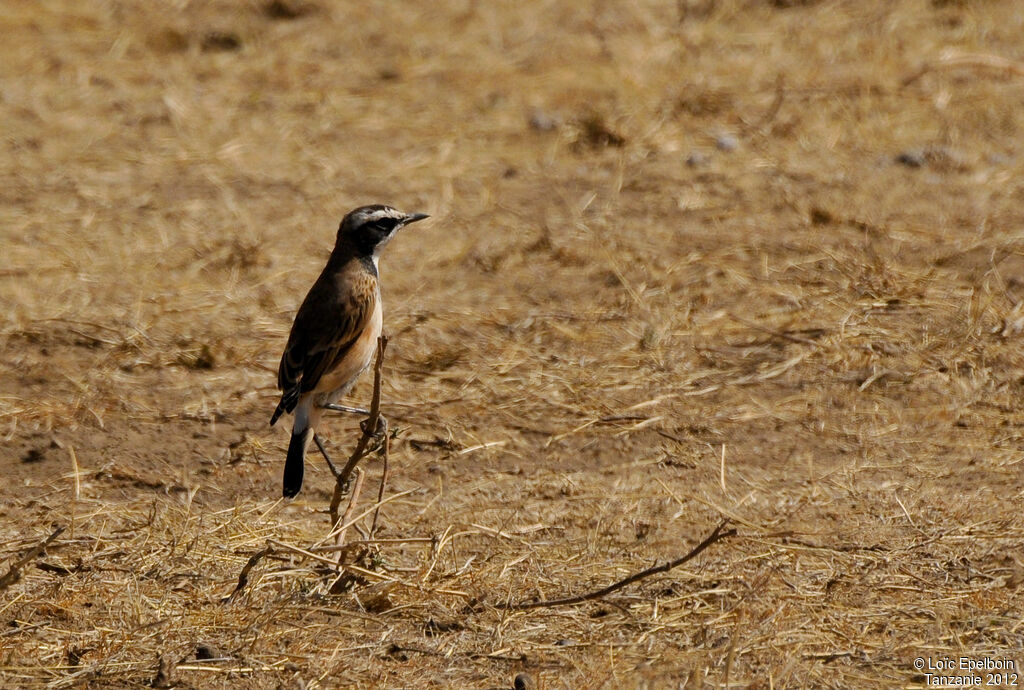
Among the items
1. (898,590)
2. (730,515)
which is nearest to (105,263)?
(730,515)

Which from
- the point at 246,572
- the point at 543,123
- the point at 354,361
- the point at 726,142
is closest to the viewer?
the point at 246,572

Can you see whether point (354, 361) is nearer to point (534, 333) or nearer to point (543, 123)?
point (534, 333)

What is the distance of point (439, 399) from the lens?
30.0ft

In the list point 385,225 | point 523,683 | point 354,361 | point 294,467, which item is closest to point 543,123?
point 385,225

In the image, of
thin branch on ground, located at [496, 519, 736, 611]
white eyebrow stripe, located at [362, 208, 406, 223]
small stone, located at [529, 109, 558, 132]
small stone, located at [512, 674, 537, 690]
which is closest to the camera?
small stone, located at [512, 674, 537, 690]

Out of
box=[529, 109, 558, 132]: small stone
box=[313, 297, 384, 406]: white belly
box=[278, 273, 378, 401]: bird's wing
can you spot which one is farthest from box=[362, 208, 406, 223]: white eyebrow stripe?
box=[529, 109, 558, 132]: small stone

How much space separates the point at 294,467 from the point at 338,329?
1.00 m

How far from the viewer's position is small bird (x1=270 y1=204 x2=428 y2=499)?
26.1ft

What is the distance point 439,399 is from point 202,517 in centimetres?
216

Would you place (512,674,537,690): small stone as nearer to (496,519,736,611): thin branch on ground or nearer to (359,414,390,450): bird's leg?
(496,519,736,611): thin branch on ground

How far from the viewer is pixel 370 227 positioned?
28.1ft

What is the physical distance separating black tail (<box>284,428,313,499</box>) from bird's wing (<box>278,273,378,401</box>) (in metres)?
0.38

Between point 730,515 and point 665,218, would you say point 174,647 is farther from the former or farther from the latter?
point 665,218

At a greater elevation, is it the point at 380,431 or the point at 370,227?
the point at 370,227
